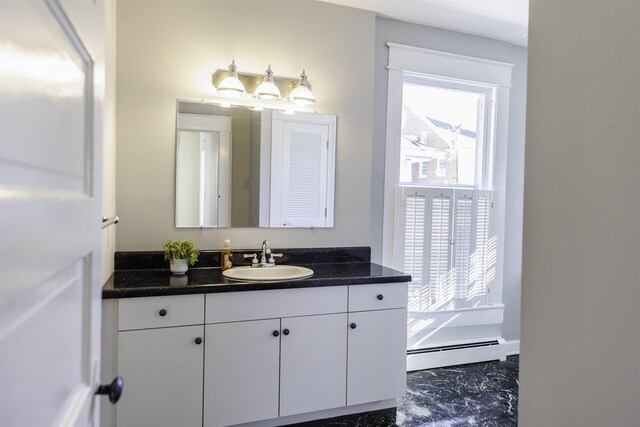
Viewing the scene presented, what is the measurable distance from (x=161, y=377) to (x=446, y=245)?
2224 millimetres

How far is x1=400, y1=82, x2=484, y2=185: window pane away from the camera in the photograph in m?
3.16

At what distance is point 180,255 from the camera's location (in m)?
2.26

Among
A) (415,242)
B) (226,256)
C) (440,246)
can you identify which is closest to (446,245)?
(440,246)

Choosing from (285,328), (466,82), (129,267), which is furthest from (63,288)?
(466,82)

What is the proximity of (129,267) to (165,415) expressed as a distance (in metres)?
0.84

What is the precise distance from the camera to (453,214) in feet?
10.5

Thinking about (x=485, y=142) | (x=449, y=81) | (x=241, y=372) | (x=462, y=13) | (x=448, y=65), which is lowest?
(x=241, y=372)

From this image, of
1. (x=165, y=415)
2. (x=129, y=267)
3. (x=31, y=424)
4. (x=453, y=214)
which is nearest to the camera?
(x=31, y=424)

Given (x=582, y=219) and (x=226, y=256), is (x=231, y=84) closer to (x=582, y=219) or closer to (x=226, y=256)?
(x=226, y=256)

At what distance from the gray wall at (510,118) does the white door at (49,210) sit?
2.38 m

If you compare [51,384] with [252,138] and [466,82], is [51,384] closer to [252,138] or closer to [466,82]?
[252,138]

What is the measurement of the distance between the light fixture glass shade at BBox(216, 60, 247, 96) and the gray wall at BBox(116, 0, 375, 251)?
110 mm

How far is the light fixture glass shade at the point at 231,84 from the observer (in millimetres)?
2453

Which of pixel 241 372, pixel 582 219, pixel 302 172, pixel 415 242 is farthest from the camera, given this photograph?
pixel 415 242
